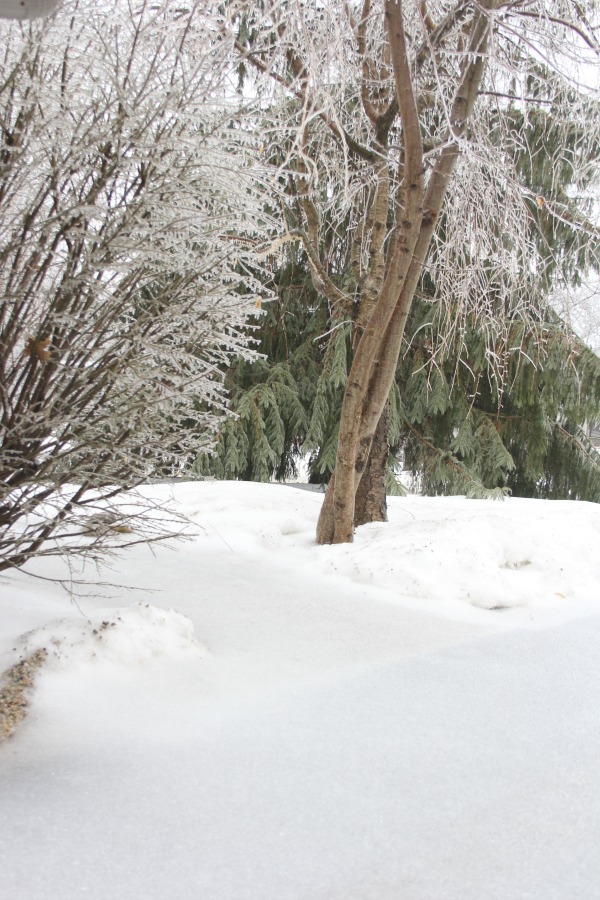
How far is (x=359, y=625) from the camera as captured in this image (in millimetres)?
2689

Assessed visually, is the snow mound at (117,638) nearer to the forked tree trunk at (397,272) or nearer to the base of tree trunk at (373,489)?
the forked tree trunk at (397,272)

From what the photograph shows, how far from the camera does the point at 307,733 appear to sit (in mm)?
1915

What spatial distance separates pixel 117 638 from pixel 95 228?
129 centimetres

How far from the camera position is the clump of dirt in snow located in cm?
186

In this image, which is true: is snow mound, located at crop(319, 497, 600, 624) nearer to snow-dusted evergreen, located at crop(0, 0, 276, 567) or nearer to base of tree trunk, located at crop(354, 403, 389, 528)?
base of tree trunk, located at crop(354, 403, 389, 528)

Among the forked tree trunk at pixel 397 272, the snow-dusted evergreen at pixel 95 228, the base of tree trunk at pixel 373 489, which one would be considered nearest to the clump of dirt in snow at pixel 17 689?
the snow-dusted evergreen at pixel 95 228

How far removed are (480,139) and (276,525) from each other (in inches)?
90.1

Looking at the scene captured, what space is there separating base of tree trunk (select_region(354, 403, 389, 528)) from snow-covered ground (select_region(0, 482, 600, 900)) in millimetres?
1011

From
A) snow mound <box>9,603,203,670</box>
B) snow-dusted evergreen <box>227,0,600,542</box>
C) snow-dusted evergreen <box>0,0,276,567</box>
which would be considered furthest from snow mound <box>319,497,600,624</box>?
snow-dusted evergreen <box>0,0,276,567</box>

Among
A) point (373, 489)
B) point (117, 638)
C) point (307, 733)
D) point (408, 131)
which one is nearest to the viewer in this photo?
point (307, 733)

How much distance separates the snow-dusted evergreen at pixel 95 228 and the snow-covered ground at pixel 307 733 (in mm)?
480

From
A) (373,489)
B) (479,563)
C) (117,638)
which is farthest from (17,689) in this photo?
(373,489)

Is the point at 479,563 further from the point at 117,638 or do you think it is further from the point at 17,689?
the point at 17,689

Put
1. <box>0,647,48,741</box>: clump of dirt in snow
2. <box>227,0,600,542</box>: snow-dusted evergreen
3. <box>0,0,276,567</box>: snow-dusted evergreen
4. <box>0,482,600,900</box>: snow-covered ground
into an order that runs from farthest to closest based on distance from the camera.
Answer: <box>227,0,600,542</box>: snow-dusted evergreen
<box>0,0,276,567</box>: snow-dusted evergreen
<box>0,647,48,741</box>: clump of dirt in snow
<box>0,482,600,900</box>: snow-covered ground
